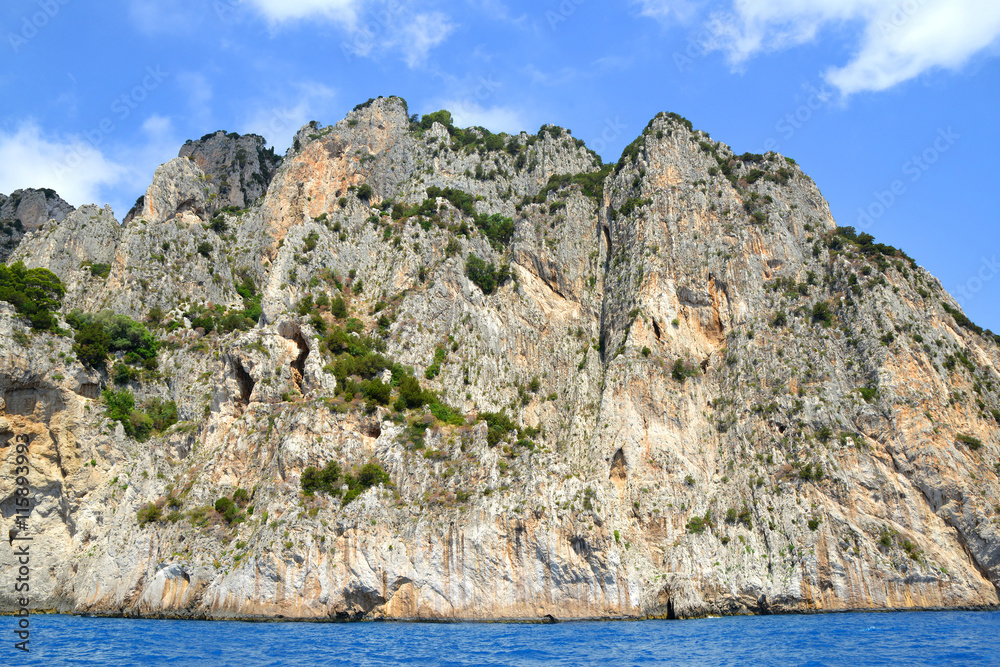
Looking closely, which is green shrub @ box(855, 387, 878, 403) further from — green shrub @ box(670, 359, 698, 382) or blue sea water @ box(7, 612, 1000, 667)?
blue sea water @ box(7, 612, 1000, 667)

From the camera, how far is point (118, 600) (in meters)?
44.9

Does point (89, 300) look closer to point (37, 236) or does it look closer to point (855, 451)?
point (37, 236)

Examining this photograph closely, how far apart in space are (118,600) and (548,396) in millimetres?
37414

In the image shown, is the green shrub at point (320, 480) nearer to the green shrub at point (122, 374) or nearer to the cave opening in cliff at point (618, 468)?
Result: the green shrub at point (122, 374)

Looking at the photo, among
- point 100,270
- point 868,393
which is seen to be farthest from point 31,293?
point 868,393

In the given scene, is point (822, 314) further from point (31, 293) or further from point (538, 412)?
point (31, 293)

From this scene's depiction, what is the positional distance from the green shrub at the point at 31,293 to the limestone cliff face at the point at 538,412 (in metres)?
1.82

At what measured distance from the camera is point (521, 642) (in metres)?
33.4

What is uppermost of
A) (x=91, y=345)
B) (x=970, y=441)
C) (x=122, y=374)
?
(x=91, y=345)

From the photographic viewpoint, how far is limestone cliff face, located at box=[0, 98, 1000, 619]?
45531mm

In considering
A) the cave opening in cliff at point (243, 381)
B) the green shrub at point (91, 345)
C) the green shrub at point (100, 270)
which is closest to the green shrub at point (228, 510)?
the cave opening in cliff at point (243, 381)

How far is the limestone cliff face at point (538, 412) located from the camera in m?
45.5

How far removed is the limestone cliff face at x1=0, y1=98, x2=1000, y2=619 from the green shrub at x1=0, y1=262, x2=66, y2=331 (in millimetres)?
1816

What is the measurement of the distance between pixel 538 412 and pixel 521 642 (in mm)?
30928
